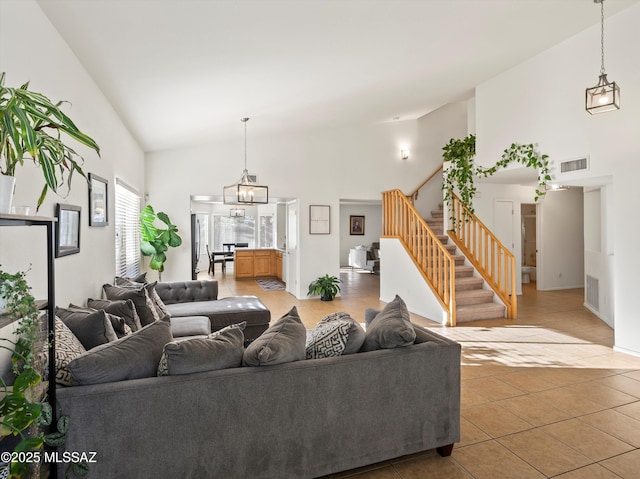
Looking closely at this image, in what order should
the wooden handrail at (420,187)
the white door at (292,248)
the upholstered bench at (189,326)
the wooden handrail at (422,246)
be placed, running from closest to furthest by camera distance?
1. the upholstered bench at (189,326)
2. the wooden handrail at (422,246)
3. the white door at (292,248)
4. the wooden handrail at (420,187)

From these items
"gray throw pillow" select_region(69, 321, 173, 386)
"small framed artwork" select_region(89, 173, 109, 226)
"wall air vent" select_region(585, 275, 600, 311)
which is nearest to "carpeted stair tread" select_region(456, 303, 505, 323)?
"wall air vent" select_region(585, 275, 600, 311)

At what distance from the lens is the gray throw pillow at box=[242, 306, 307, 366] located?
73.9 inches

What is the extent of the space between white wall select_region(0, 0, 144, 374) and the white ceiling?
178mm

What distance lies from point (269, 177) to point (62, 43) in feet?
15.9

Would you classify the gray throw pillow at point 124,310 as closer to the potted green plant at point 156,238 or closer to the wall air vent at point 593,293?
the potted green plant at point 156,238

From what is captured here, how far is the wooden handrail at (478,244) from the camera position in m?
6.29

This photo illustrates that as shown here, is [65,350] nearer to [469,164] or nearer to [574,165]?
[574,165]

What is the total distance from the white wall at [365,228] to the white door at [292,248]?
561 centimetres

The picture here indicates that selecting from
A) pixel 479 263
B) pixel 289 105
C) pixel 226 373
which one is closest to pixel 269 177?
pixel 289 105

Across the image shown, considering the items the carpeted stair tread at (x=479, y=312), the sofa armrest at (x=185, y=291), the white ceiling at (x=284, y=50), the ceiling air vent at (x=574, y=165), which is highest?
the white ceiling at (x=284, y=50)

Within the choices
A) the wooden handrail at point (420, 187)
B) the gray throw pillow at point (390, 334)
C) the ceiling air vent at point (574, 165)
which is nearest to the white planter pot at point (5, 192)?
the gray throw pillow at point (390, 334)

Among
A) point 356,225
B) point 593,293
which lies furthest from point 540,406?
point 356,225

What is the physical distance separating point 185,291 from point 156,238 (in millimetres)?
1920

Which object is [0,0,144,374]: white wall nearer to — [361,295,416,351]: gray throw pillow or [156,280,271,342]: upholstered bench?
[156,280,271,342]: upholstered bench
